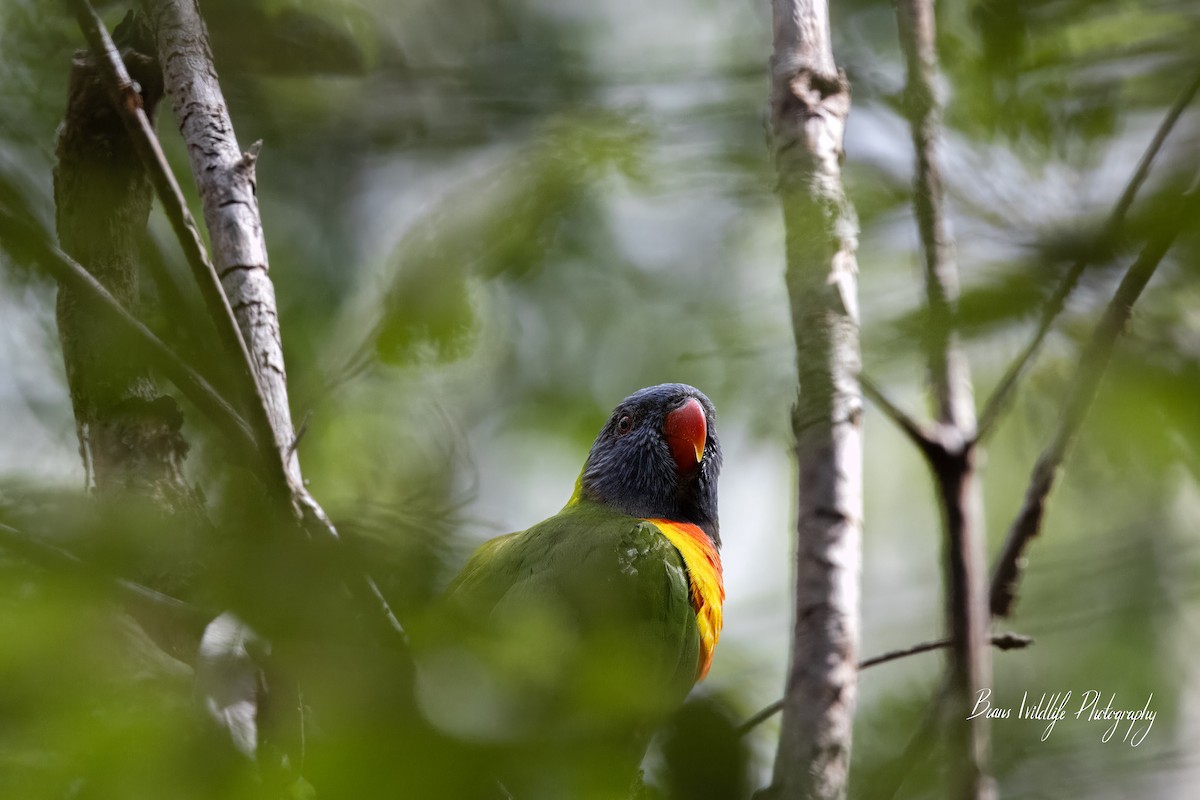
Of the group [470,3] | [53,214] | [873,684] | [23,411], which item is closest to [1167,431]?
[873,684]

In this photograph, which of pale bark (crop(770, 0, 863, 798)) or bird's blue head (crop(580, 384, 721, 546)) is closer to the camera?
pale bark (crop(770, 0, 863, 798))

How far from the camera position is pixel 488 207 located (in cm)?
318

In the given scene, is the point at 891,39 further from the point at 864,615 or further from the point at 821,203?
the point at 864,615

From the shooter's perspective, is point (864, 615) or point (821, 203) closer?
point (821, 203)

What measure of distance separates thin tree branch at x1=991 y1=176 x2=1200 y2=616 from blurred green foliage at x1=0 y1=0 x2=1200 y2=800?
4 cm

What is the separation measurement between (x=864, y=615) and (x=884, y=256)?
2408 mm

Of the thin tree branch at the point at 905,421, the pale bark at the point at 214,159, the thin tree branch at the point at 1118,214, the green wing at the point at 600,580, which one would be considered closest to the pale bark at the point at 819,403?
the thin tree branch at the point at 905,421

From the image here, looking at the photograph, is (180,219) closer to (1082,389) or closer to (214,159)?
(214,159)

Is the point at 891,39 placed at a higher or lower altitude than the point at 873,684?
higher

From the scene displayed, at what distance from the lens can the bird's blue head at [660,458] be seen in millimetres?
4328

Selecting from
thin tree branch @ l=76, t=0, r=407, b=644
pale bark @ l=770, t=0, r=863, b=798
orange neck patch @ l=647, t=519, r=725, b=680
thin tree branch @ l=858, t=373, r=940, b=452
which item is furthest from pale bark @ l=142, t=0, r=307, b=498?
orange neck patch @ l=647, t=519, r=725, b=680

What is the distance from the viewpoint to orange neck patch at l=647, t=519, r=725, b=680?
11.2 feet

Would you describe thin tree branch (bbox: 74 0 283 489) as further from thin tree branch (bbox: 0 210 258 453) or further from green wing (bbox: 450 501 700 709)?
green wing (bbox: 450 501 700 709)
